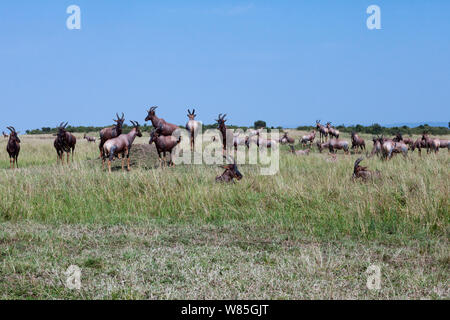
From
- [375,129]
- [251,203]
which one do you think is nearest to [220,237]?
[251,203]

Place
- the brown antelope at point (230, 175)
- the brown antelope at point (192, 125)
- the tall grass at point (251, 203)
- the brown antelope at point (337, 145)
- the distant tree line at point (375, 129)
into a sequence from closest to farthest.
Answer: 1. the tall grass at point (251, 203)
2. the brown antelope at point (230, 175)
3. the brown antelope at point (192, 125)
4. the brown antelope at point (337, 145)
5. the distant tree line at point (375, 129)

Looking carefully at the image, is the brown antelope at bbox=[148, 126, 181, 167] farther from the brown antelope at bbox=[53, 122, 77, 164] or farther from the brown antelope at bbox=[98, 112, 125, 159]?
the brown antelope at bbox=[53, 122, 77, 164]

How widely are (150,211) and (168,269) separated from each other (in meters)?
3.47

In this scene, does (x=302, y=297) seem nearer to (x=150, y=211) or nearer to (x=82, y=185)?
(x=150, y=211)

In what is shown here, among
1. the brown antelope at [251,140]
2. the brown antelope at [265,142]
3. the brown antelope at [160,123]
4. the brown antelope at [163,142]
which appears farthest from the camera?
the brown antelope at [251,140]

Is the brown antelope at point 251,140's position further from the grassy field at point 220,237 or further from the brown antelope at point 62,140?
the grassy field at point 220,237

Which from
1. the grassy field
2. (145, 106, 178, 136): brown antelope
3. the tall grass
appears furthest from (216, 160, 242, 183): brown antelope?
(145, 106, 178, 136): brown antelope

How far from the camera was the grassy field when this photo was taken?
4.59 m

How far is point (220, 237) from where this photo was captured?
6703mm

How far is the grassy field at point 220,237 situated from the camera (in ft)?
15.0

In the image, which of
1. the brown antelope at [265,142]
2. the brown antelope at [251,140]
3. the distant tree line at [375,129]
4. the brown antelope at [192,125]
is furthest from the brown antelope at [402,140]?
the distant tree line at [375,129]

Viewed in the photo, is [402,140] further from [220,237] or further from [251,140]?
[220,237]
